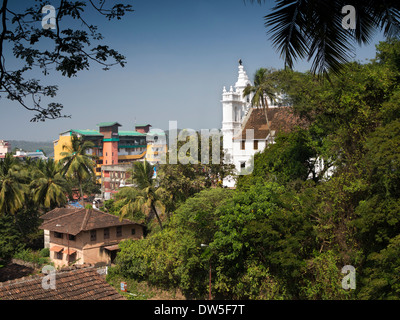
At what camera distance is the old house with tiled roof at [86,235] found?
25781mm

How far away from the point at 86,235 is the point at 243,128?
16.6 metres

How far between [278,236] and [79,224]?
15696 millimetres

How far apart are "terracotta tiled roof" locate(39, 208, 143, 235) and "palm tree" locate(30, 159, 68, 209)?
3.70 metres

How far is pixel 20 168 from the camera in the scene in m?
32.9

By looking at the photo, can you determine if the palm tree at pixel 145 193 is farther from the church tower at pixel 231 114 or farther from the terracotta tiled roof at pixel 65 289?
the terracotta tiled roof at pixel 65 289

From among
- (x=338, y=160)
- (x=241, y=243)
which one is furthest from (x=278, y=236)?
(x=338, y=160)

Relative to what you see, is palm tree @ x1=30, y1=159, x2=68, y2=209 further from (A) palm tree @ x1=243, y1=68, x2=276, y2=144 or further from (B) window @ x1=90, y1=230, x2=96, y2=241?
(A) palm tree @ x1=243, y1=68, x2=276, y2=144

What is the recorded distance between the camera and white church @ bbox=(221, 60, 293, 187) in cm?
3364

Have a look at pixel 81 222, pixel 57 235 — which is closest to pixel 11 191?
pixel 57 235

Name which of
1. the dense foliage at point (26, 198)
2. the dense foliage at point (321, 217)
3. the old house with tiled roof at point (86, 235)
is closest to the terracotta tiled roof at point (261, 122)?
the old house with tiled roof at point (86, 235)
